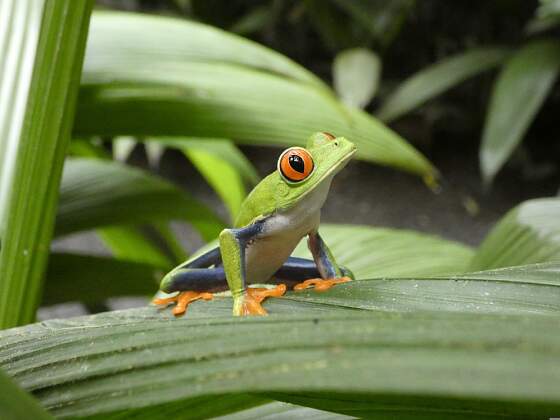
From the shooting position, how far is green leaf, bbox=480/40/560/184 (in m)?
1.64

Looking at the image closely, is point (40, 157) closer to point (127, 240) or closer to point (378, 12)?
point (127, 240)

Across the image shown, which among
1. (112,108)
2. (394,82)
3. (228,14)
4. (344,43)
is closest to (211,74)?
(112,108)

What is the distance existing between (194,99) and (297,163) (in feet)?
0.84

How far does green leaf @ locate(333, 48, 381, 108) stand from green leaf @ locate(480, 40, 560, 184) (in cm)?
31

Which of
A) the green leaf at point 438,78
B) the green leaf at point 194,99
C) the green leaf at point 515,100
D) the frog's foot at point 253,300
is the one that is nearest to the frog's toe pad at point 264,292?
the frog's foot at point 253,300

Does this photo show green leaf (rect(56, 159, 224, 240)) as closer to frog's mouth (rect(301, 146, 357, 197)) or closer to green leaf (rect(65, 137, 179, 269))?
green leaf (rect(65, 137, 179, 269))

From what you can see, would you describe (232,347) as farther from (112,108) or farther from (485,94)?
(485,94)

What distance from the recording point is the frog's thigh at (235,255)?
1.31 feet

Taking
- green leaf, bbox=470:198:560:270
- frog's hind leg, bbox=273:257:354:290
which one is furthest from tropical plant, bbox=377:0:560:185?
frog's hind leg, bbox=273:257:354:290

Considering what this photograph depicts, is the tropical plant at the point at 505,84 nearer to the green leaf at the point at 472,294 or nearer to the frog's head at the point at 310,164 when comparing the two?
the frog's head at the point at 310,164

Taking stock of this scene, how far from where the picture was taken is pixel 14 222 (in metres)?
0.45

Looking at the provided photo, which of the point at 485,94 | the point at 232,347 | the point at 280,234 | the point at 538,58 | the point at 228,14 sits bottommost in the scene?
the point at 232,347

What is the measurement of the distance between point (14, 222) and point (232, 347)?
0.30m

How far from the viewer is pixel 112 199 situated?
74cm
